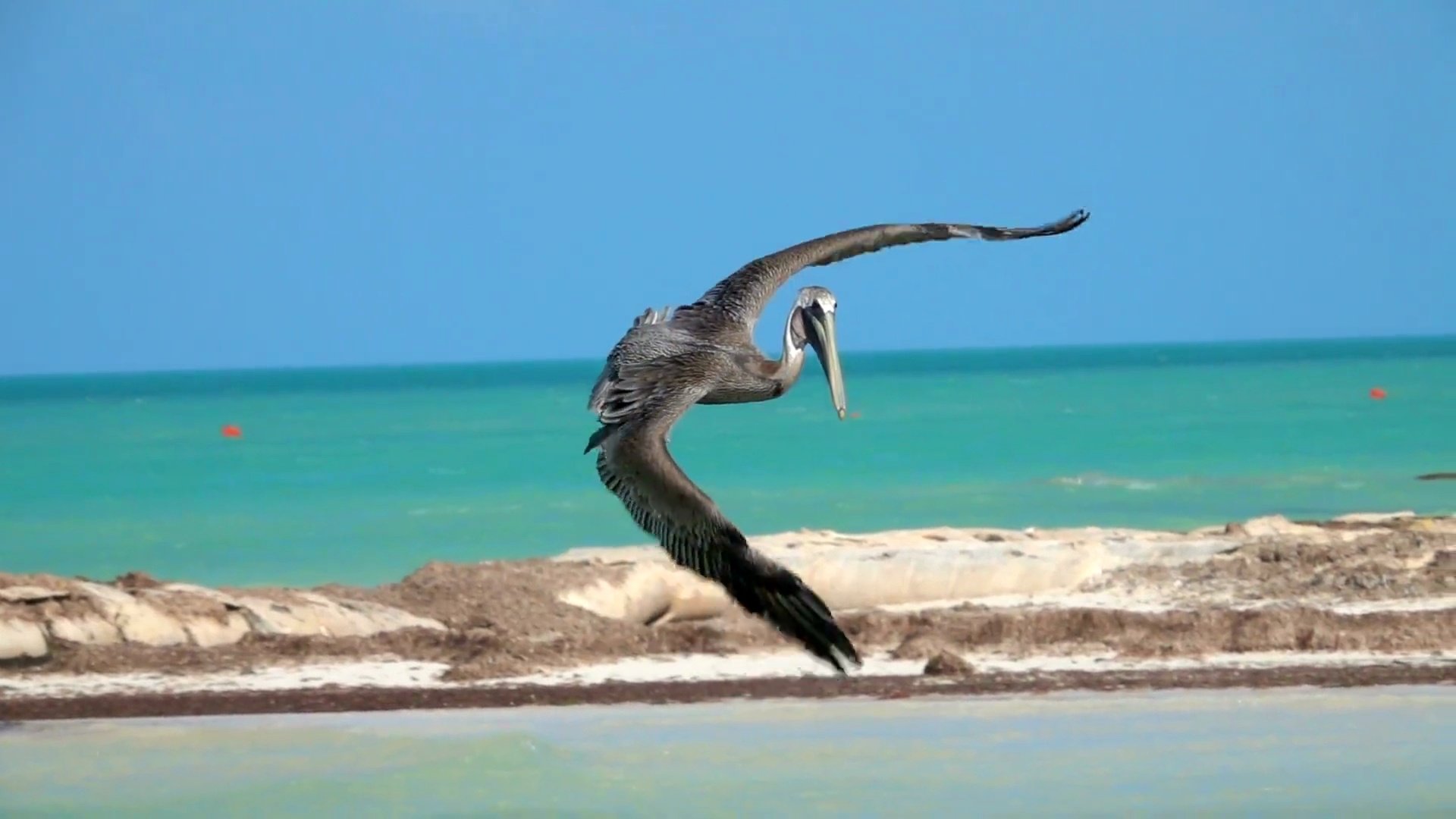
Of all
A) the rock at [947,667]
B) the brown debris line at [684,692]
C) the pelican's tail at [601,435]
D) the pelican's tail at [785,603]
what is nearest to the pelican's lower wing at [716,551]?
the pelican's tail at [785,603]

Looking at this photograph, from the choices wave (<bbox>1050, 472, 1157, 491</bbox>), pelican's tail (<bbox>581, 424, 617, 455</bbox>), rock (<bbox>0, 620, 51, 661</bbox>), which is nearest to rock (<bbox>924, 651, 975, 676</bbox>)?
pelican's tail (<bbox>581, 424, 617, 455</bbox>)

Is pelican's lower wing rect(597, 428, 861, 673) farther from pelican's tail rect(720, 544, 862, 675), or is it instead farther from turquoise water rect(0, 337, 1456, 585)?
turquoise water rect(0, 337, 1456, 585)

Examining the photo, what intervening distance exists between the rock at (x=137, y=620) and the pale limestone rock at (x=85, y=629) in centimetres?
5

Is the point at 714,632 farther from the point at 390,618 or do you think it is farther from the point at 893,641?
the point at 390,618

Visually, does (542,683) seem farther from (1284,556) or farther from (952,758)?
(1284,556)

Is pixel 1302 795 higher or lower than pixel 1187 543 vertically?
lower

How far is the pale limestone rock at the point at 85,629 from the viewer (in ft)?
44.1

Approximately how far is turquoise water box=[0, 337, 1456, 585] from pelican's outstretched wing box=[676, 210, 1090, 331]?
11.6 m

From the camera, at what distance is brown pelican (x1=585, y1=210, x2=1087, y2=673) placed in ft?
26.0

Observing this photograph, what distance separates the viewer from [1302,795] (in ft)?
34.6

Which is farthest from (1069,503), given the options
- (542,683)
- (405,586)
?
(542,683)

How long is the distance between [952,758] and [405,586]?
563cm

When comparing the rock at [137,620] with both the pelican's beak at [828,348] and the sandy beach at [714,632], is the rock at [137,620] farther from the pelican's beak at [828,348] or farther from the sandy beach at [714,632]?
the pelican's beak at [828,348]

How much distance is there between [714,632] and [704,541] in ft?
19.3
